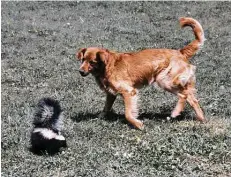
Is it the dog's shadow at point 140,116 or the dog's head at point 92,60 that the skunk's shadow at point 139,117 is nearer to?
the dog's shadow at point 140,116

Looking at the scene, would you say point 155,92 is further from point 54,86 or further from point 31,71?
point 31,71

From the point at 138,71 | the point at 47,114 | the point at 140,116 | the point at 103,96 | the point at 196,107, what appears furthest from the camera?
the point at 103,96

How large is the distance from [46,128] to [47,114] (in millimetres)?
206

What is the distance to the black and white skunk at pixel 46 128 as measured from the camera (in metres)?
7.01

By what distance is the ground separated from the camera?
6727 millimetres

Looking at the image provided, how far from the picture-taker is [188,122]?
833 cm

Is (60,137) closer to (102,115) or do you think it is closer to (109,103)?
(102,115)

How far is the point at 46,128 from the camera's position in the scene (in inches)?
278

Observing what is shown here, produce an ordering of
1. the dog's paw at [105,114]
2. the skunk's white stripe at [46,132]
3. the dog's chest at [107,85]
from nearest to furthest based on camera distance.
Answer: the skunk's white stripe at [46,132], the dog's chest at [107,85], the dog's paw at [105,114]

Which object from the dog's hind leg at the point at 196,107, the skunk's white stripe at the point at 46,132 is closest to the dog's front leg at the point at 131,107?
the dog's hind leg at the point at 196,107

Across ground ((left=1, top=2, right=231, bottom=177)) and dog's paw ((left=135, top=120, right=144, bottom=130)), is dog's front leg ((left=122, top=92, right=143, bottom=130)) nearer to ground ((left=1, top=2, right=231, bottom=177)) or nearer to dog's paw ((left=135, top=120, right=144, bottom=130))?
dog's paw ((left=135, top=120, right=144, bottom=130))

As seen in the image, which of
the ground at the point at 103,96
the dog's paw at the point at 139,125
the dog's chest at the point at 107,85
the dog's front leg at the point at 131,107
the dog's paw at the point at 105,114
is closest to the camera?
the ground at the point at 103,96

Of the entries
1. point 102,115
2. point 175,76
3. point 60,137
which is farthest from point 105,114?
point 60,137

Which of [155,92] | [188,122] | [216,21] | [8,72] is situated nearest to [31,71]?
[8,72]
